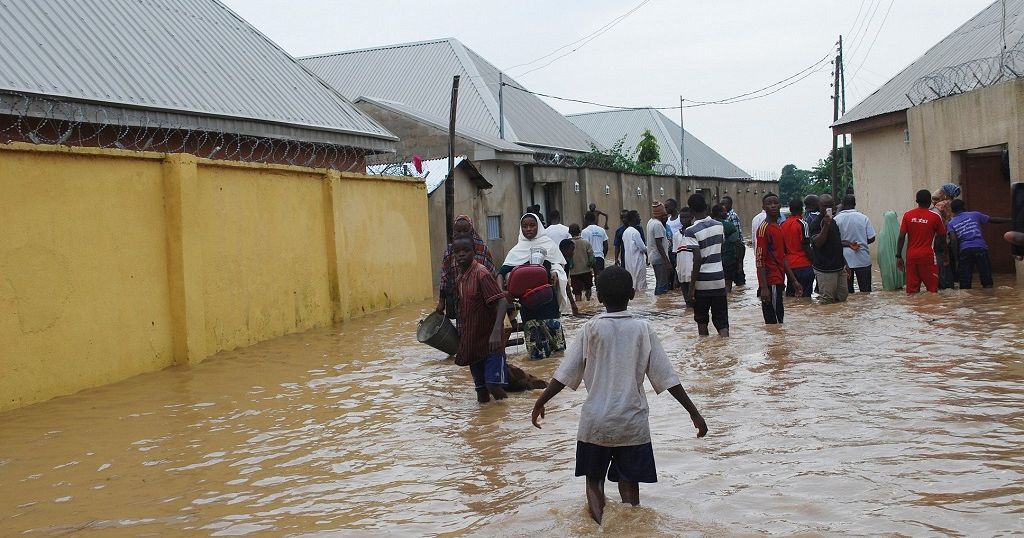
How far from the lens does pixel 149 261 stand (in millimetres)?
10594

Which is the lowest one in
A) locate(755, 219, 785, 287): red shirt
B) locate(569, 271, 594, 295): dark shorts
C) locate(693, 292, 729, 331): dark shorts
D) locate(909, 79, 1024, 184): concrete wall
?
locate(693, 292, 729, 331): dark shorts

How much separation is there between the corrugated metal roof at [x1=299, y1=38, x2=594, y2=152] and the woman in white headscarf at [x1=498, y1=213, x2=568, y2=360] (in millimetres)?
26033

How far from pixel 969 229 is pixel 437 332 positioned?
838cm

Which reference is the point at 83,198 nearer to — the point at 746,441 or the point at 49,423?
the point at 49,423

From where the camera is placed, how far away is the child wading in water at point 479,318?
8.27 m

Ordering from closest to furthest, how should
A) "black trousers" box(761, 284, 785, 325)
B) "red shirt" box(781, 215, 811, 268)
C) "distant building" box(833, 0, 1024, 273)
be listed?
1. "black trousers" box(761, 284, 785, 325)
2. "red shirt" box(781, 215, 811, 268)
3. "distant building" box(833, 0, 1024, 273)

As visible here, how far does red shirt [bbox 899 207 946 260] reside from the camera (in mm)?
13570

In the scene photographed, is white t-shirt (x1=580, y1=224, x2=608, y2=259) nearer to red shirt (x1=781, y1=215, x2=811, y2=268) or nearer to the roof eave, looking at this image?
red shirt (x1=781, y1=215, x2=811, y2=268)

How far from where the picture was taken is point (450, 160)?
75.7 ft

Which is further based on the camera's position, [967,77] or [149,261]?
[967,77]

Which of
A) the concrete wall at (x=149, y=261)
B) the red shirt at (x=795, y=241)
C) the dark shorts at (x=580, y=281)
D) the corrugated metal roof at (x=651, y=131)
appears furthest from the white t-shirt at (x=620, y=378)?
the corrugated metal roof at (x=651, y=131)

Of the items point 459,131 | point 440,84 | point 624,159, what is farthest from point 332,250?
point 624,159

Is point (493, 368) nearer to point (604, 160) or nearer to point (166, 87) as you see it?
point (166, 87)

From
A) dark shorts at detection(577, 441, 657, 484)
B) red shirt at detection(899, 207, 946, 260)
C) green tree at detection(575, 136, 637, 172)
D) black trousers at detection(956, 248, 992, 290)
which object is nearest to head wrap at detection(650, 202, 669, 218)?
red shirt at detection(899, 207, 946, 260)
